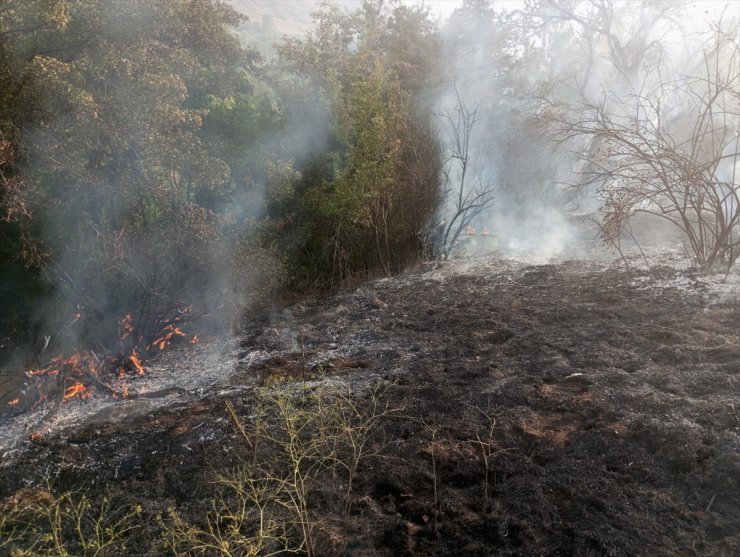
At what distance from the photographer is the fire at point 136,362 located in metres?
4.95

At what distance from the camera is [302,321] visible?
20.8 feet

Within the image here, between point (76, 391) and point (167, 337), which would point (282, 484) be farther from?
point (167, 337)

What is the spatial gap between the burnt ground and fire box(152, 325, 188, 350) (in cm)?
92

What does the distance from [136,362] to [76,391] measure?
27.4 inches

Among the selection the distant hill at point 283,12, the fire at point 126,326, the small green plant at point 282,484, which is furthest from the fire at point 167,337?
the distant hill at point 283,12

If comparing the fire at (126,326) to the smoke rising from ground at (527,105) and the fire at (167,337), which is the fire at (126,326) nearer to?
the fire at (167,337)

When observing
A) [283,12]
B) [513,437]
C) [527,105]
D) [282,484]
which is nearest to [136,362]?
[282,484]

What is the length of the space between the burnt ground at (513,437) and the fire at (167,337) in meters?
0.92

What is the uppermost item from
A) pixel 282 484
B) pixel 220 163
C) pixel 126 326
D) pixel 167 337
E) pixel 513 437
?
pixel 220 163

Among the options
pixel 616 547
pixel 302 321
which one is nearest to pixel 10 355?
pixel 302 321

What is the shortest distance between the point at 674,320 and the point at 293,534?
357 centimetres

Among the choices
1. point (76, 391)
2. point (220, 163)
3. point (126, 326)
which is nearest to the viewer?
point (76, 391)

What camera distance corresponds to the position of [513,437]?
2.93 metres

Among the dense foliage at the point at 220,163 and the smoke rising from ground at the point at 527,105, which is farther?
the smoke rising from ground at the point at 527,105
